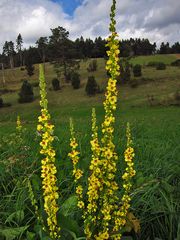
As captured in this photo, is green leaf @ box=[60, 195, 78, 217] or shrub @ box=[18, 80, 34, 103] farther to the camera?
shrub @ box=[18, 80, 34, 103]

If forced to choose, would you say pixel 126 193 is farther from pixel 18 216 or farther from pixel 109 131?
pixel 18 216

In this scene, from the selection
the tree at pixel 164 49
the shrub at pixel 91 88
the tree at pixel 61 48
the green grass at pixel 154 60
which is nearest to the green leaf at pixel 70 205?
the shrub at pixel 91 88

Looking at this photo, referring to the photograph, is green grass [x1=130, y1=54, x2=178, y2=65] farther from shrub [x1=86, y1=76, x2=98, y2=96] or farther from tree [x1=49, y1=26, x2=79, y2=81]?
shrub [x1=86, y1=76, x2=98, y2=96]

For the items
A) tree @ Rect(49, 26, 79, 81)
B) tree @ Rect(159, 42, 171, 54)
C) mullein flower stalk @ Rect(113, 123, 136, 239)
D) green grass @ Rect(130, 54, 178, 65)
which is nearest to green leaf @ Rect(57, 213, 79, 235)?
mullein flower stalk @ Rect(113, 123, 136, 239)

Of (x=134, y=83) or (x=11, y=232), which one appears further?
(x=134, y=83)

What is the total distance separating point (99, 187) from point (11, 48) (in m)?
104

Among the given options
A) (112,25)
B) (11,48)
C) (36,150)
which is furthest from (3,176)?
(11,48)

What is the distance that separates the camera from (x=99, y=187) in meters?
3.16

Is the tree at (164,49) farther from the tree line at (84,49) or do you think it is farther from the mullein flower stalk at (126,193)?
the mullein flower stalk at (126,193)

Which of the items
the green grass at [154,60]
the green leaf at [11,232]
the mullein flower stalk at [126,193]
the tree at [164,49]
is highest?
the tree at [164,49]

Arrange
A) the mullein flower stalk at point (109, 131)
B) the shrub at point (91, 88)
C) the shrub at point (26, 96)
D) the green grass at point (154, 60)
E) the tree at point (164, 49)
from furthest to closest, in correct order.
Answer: the tree at point (164, 49) < the green grass at point (154, 60) < the shrub at point (26, 96) < the shrub at point (91, 88) < the mullein flower stalk at point (109, 131)

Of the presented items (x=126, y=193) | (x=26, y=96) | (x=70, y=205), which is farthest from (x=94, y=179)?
(x=26, y=96)

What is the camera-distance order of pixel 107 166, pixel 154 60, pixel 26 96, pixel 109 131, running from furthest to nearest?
pixel 154 60, pixel 26 96, pixel 107 166, pixel 109 131

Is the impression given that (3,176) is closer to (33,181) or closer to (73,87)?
(33,181)
